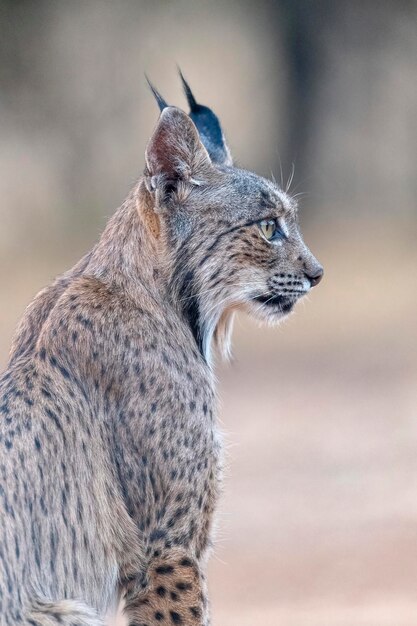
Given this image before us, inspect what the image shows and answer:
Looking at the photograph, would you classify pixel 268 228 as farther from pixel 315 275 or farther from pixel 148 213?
pixel 148 213

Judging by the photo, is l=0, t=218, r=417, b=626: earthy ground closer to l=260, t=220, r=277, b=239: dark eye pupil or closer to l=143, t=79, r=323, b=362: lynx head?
l=143, t=79, r=323, b=362: lynx head

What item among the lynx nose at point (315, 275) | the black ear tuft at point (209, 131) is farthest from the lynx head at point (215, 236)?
the black ear tuft at point (209, 131)

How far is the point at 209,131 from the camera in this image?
25.6ft

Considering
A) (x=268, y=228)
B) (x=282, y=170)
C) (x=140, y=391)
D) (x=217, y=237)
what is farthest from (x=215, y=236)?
(x=282, y=170)

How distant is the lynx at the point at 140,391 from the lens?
20.2 ft

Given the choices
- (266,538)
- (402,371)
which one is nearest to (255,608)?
(266,538)

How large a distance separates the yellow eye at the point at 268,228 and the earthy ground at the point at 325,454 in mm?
1065

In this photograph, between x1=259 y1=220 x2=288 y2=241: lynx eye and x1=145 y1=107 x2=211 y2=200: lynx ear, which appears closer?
x1=145 y1=107 x2=211 y2=200: lynx ear

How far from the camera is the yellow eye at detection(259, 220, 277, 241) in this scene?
7133mm

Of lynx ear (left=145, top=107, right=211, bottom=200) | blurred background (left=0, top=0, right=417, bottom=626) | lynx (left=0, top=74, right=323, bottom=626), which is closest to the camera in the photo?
lynx (left=0, top=74, right=323, bottom=626)

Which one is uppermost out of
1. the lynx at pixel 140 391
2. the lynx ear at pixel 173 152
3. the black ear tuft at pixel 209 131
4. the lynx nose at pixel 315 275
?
the black ear tuft at pixel 209 131

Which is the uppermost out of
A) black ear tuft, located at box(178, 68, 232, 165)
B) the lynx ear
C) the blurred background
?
the blurred background

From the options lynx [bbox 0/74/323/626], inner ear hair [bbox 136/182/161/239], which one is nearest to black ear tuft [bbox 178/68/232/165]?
lynx [bbox 0/74/323/626]

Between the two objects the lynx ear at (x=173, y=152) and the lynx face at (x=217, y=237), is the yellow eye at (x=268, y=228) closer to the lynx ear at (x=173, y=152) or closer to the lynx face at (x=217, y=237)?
the lynx face at (x=217, y=237)
